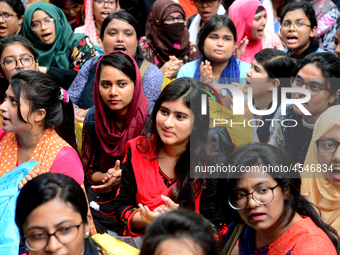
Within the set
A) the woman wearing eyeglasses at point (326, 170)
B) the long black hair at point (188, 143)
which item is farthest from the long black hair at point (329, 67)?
the long black hair at point (188, 143)

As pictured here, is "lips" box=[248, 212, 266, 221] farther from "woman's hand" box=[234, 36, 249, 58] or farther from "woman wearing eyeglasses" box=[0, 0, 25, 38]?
"woman wearing eyeglasses" box=[0, 0, 25, 38]

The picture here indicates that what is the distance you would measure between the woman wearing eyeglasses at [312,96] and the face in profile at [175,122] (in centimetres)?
84

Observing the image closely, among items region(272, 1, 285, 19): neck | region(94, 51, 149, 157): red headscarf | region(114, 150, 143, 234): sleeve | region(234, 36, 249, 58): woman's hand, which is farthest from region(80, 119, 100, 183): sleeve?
region(272, 1, 285, 19): neck

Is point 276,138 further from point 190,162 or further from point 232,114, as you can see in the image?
point 190,162

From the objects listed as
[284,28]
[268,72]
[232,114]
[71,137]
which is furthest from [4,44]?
[284,28]

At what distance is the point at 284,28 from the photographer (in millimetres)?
4293

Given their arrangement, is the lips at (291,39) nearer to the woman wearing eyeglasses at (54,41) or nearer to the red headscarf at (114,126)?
the red headscarf at (114,126)

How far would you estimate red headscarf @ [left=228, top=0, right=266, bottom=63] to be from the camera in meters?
4.77

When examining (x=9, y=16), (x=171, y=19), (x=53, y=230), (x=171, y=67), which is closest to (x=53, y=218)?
(x=53, y=230)

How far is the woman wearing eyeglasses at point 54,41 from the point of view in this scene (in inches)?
171

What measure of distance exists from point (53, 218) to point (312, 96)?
186cm

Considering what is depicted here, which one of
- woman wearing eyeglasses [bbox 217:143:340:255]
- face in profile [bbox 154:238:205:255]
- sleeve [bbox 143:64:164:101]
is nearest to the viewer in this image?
face in profile [bbox 154:238:205:255]

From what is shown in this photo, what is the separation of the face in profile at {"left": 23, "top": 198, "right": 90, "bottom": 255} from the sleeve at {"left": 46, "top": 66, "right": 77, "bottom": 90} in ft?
8.10

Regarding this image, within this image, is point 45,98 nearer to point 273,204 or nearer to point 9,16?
point 273,204
